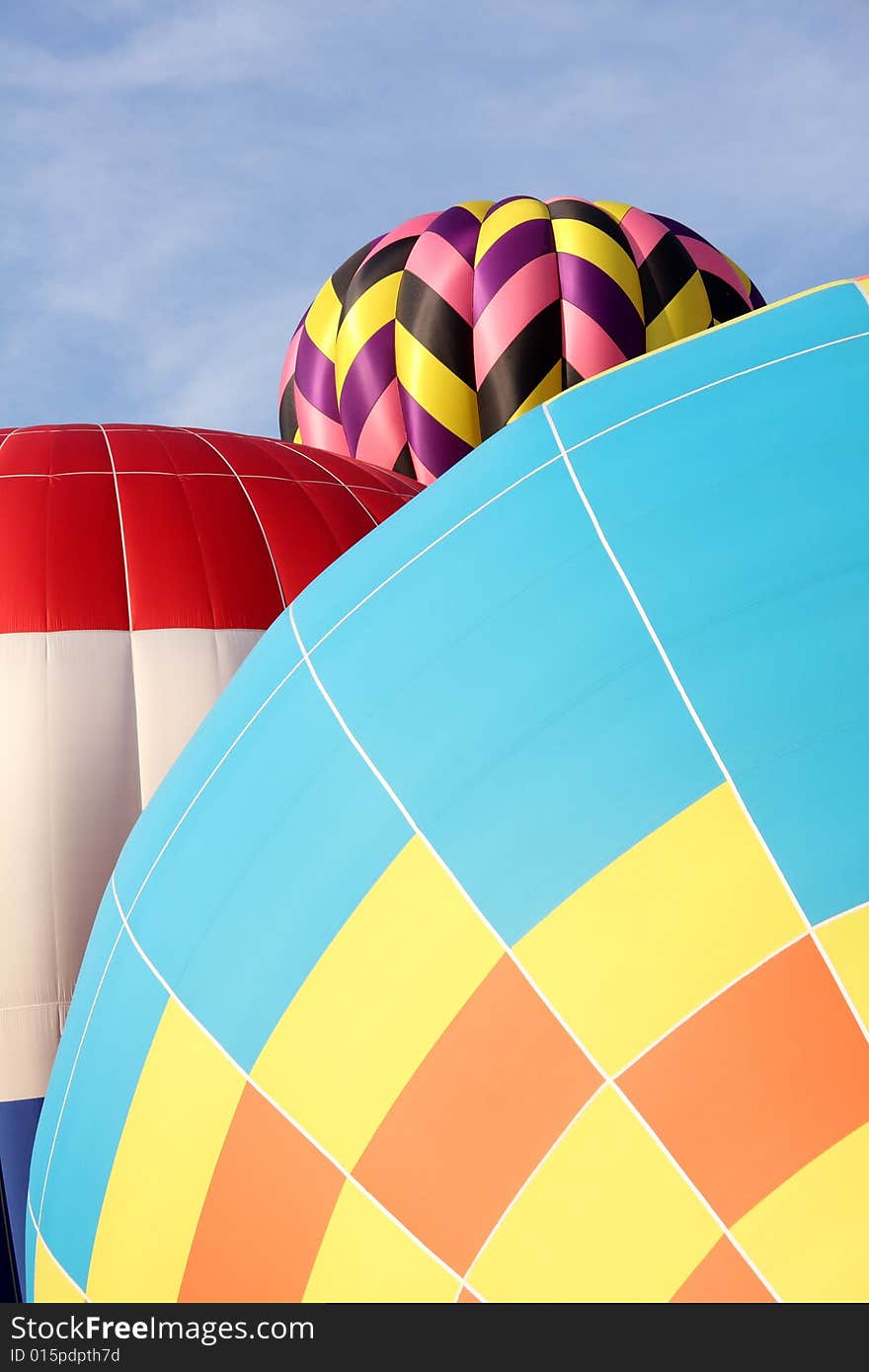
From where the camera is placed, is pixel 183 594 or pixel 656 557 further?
pixel 183 594

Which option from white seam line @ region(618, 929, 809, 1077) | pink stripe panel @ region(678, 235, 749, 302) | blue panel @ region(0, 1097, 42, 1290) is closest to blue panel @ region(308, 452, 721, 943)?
white seam line @ region(618, 929, 809, 1077)

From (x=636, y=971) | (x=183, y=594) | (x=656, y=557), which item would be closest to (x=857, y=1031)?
(x=636, y=971)

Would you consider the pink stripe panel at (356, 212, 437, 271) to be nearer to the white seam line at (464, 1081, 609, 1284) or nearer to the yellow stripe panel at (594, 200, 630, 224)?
the yellow stripe panel at (594, 200, 630, 224)

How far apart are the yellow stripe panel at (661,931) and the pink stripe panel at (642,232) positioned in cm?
772

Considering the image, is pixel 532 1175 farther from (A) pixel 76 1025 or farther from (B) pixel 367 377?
(B) pixel 367 377

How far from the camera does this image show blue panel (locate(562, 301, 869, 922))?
2.03 m

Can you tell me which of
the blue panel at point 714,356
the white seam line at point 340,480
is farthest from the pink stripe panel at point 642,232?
the blue panel at point 714,356

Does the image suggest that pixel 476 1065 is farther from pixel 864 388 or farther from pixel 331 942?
pixel 864 388

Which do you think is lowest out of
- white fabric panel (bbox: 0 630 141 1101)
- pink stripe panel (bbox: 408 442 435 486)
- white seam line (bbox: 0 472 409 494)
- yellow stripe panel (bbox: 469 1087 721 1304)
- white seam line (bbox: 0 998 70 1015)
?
yellow stripe panel (bbox: 469 1087 721 1304)

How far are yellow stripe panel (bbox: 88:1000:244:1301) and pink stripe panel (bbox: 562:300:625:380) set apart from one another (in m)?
6.53

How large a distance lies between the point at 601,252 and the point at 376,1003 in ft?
→ 24.1

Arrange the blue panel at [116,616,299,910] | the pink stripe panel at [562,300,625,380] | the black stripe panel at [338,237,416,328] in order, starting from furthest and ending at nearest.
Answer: the black stripe panel at [338,237,416,328] → the pink stripe panel at [562,300,625,380] → the blue panel at [116,616,299,910]

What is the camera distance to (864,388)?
91.7 inches
